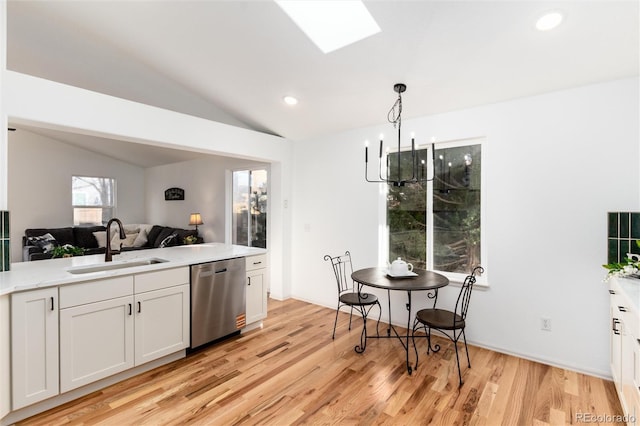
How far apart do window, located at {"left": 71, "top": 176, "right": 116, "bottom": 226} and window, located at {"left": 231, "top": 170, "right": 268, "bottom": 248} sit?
3.72 metres

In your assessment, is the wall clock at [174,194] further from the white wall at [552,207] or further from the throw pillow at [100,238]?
the white wall at [552,207]

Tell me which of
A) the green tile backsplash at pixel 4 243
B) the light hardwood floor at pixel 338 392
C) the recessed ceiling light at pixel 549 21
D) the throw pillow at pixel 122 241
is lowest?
the light hardwood floor at pixel 338 392

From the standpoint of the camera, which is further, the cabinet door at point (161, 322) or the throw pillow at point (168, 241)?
the throw pillow at point (168, 241)

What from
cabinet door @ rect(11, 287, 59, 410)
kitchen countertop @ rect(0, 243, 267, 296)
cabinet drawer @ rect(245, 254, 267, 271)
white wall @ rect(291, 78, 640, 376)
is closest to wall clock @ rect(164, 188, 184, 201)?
kitchen countertop @ rect(0, 243, 267, 296)

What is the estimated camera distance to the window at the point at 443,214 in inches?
127

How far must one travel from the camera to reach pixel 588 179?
2.56m

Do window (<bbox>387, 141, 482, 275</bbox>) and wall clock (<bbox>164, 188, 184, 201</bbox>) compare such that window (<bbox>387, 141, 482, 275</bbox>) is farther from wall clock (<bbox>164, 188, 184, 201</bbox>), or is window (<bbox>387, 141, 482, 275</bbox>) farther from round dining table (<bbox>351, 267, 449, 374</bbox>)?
wall clock (<bbox>164, 188, 184, 201</bbox>)

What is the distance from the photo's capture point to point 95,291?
7.46ft

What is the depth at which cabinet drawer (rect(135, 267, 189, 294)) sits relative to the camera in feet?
8.29

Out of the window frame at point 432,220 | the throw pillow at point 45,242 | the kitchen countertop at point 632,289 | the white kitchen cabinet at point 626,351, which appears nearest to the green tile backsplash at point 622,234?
the white kitchen cabinet at point 626,351

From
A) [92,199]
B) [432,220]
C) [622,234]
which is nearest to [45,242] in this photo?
[92,199]

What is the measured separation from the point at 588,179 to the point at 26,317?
4.25 m

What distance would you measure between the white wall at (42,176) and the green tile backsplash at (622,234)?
8817mm

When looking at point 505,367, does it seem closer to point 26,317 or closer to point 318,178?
point 318,178
